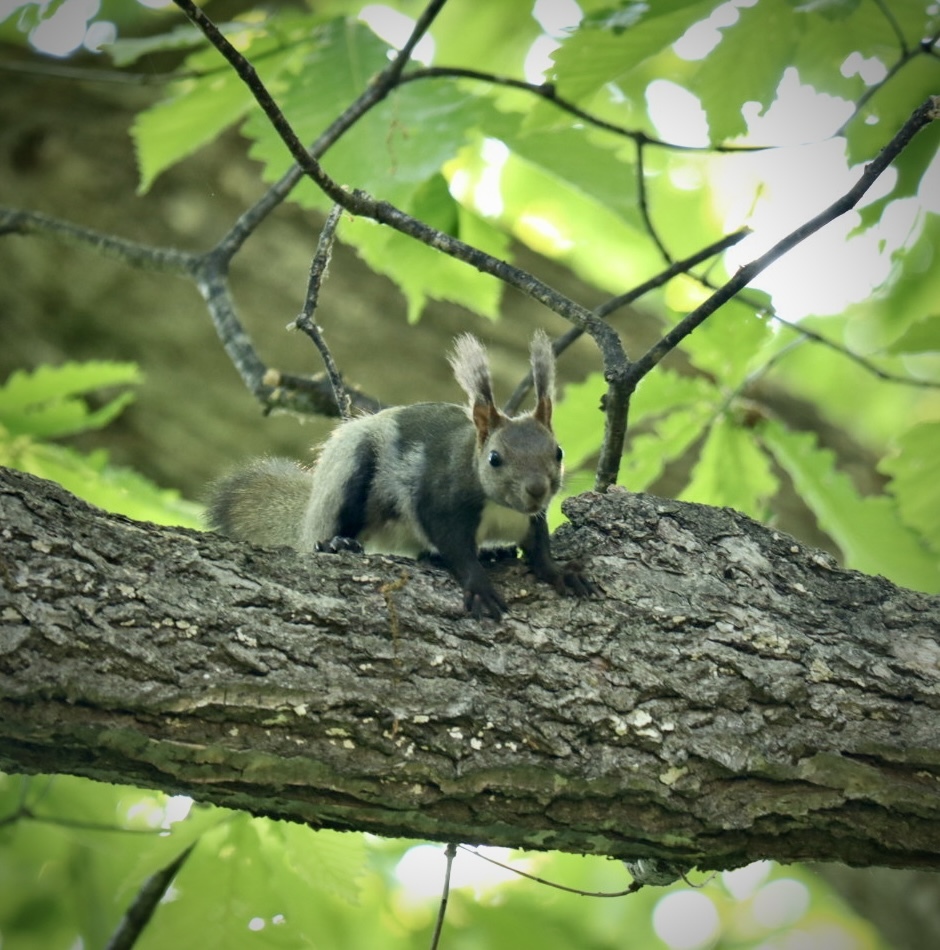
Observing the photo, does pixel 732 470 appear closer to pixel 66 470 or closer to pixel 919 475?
pixel 919 475

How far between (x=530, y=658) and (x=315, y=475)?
5.20 ft

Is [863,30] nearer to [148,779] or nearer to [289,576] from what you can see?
[289,576]

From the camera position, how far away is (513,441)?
3217 mm

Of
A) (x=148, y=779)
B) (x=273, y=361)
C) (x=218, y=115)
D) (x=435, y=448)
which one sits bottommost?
(x=148, y=779)

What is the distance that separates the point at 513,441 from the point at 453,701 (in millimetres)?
1171

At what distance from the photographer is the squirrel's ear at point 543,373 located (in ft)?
10.4

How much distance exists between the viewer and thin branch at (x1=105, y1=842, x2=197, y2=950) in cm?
302

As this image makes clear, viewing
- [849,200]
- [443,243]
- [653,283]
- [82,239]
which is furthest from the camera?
[82,239]

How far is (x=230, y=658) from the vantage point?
6.95 ft

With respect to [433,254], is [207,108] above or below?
above

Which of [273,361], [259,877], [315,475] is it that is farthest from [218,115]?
[259,877]

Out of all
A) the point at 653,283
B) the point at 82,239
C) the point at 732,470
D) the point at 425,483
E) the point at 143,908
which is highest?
the point at 82,239

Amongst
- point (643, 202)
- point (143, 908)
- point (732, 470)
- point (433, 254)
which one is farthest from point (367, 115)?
point (143, 908)

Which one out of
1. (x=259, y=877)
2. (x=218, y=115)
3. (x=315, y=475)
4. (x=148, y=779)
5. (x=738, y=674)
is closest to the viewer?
(x=148, y=779)
